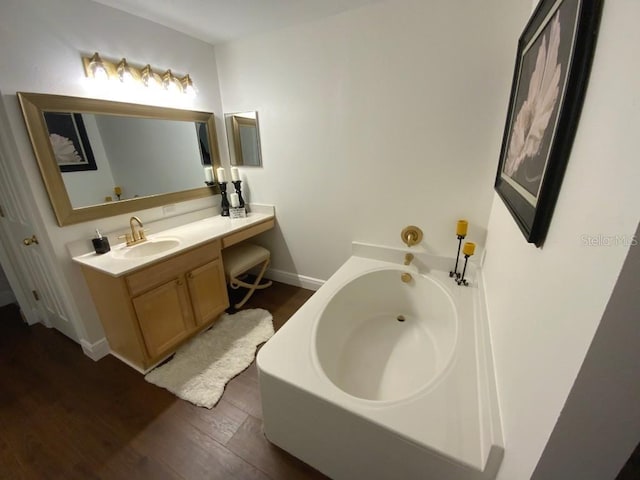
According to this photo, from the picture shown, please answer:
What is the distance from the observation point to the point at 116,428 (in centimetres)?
135

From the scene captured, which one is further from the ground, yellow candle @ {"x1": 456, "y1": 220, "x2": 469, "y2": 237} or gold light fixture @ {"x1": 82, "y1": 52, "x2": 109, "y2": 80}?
gold light fixture @ {"x1": 82, "y1": 52, "x2": 109, "y2": 80}

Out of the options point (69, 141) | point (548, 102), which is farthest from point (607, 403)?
point (69, 141)

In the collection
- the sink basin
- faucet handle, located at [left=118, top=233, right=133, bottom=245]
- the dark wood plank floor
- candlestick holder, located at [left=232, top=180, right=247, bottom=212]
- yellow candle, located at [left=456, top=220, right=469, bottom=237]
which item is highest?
candlestick holder, located at [left=232, top=180, right=247, bottom=212]

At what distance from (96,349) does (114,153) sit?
4.62 ft

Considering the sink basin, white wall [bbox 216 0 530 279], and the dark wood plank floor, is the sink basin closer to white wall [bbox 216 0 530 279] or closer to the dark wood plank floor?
the dark wood plank floor

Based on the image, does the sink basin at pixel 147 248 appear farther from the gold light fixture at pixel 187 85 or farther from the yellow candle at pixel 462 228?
the yellow candle at pixel 462 228

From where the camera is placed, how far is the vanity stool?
2.21 meters

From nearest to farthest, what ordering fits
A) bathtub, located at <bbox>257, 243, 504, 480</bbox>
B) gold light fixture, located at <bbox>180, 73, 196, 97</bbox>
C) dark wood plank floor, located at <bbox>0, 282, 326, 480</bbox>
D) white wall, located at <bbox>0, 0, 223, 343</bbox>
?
bathtub, located at <bbox>257, 243, 504, 480</bbox> → dark wood plank floor, located at <bbox>0, 282, 326, 480</bbox> → white wall, located at <bbox>0, 0, 223, 343</bbox> → gold light fixture, located at <bbox>180, 73, 196, 97</bbox>

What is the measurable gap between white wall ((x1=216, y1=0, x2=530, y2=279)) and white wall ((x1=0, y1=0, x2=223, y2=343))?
68 cm

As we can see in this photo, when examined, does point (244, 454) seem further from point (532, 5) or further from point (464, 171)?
point (532, 5)

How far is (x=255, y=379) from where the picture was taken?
1.64 m

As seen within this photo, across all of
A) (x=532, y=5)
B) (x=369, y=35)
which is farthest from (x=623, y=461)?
(x=369, y=35)

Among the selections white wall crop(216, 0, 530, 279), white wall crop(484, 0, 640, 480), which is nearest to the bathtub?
white wall crop(484, 0, 640, 480)

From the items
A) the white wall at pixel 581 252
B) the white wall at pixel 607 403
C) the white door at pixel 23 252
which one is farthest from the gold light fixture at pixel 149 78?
the white wall at pixel 607 403
